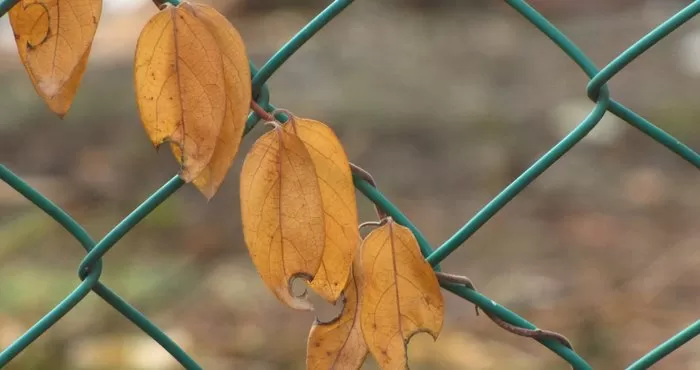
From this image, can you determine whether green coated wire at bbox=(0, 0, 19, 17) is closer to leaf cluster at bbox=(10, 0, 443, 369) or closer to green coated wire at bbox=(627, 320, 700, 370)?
leaf cluster at bbox=(10, 0, 443, 369)

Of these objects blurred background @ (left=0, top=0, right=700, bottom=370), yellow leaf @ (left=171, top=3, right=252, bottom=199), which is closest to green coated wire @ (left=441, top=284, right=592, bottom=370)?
yellow leaf @ (left=171, top=3, right=252, bottom=199)

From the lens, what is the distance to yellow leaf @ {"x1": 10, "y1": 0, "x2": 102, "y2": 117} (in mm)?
583

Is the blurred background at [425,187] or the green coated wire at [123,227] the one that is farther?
the blurred background at [425,187]

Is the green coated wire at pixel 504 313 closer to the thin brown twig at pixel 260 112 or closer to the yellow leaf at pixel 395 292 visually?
the yellow leaf at pixel 395 292

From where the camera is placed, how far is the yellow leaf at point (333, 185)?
1.96ft

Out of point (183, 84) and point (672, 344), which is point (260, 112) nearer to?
point (183, 84)

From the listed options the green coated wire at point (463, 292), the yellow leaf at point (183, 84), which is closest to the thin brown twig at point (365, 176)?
the green coated wire at point (463, 292)

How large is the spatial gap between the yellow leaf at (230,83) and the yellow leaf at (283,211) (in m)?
0.02

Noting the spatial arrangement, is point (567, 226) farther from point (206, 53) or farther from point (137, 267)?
point (206, 53)

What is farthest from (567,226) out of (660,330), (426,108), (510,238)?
(426,108)

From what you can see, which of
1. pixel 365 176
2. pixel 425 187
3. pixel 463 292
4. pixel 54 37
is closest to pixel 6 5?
pixel 54 37

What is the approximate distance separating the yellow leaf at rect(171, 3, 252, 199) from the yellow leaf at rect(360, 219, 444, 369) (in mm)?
125

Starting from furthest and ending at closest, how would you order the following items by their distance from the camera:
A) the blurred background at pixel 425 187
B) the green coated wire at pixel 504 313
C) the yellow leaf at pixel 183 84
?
the blurred background at pixel 425 187 → the green coated wire at pixel 504 313 → the yellow leaf at pixel 183 84

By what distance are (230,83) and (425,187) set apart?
272cm
